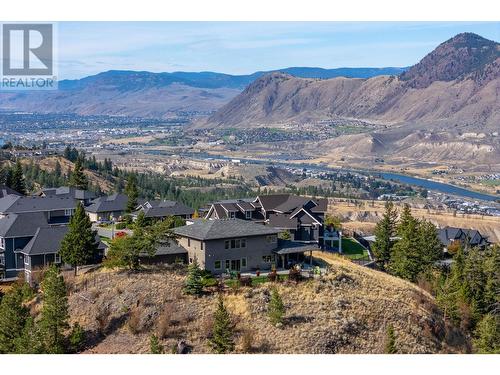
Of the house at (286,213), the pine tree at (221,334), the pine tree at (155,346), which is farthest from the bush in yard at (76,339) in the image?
the house at (286,213)

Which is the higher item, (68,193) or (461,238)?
(68,193)

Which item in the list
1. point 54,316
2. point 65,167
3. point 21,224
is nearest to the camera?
point 54,316

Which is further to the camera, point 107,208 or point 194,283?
point 107,208

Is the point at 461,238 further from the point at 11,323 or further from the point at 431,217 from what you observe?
the point at 11,323

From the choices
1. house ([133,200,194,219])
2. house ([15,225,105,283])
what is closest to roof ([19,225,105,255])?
house ([15,225,105,283])

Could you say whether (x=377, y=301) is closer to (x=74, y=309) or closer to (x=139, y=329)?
(x=139, y=329)

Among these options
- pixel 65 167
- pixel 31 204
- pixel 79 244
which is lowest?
pixel 79 244

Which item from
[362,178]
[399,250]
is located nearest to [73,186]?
[399,250]

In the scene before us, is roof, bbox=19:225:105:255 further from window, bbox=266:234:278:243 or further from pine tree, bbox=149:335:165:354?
pine tree, bbox=149:335:165:354

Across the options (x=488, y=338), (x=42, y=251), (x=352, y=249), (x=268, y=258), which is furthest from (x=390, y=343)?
(x=352, y=249)
